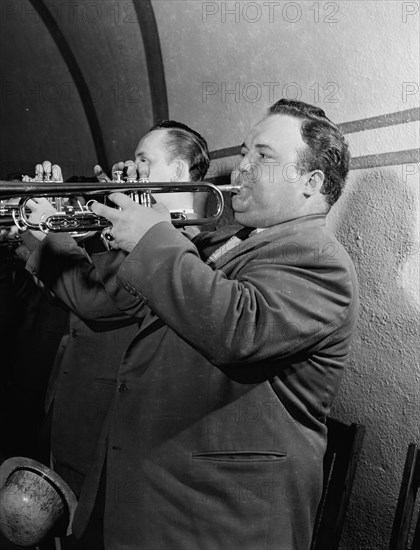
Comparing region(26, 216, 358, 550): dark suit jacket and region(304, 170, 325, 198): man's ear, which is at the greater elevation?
region(304, 170, 325, 198): man's ear

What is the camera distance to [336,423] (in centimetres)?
244

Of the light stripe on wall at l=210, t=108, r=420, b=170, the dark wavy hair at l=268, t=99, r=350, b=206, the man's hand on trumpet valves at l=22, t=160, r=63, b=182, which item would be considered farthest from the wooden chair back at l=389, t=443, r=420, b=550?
the man's hand on trumpet valves at l=22, t=160, r=63, b=182

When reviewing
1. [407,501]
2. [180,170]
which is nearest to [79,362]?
[180,170]

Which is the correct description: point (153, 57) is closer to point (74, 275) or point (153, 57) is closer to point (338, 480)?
point (74, 275)

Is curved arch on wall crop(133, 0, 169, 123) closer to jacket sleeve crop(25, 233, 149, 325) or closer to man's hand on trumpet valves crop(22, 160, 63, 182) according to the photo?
man's hand on trumpet valves crop(22, 160, 63, 182)

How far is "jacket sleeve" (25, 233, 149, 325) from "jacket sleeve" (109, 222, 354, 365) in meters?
0.84

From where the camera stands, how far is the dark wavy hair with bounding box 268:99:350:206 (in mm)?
2094

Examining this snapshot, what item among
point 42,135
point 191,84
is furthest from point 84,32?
point 42,135

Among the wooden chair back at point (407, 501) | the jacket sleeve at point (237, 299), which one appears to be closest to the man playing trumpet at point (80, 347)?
the jacket sleeve at point (237, 299)

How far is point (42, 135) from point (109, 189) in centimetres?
412

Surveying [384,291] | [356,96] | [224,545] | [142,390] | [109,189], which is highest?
[356,96]

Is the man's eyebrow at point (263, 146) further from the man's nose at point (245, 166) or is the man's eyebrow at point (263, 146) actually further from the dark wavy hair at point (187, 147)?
the dark wavy hair at point (187, 147)

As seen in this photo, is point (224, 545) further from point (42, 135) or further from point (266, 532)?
point (42, 135)

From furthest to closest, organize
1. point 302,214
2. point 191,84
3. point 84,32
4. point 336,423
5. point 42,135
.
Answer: point 42,135 < point 84,32 < point 191,84 < point 336,423 < point 302,214
